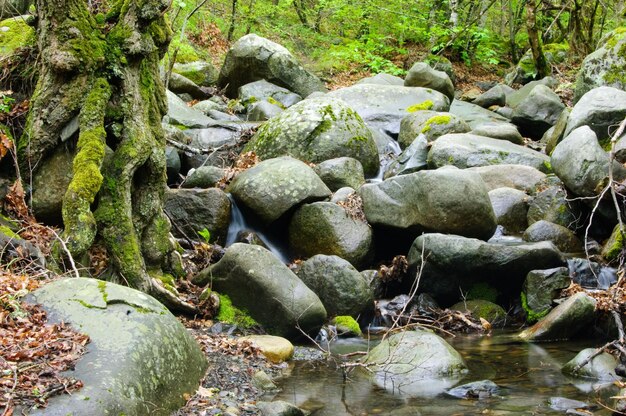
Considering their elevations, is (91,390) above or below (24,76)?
below

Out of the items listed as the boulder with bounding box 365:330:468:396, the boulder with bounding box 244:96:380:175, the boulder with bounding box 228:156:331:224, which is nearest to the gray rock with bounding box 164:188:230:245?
the boulder with bounding box 228:156:331:224

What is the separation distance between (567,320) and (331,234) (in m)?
3.48

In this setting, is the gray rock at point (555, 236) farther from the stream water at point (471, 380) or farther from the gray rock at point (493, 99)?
the gray rock at point (493, 99)

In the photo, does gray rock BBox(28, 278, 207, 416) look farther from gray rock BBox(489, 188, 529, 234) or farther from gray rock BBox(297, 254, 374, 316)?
gray rock BBox(489, 188, 529, 234)

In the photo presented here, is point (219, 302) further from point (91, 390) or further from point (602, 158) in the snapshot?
point (602, 158)

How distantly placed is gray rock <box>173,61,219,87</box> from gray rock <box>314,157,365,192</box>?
8.17 meters

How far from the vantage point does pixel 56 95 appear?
7.25 meters

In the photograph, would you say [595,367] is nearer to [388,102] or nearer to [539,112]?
[539,112]

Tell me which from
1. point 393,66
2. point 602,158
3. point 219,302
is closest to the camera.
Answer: point 219,302

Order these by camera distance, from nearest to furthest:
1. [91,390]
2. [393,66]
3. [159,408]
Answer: [91,390]
[159,408]
[393,66]

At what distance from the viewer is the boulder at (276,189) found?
10.0 meters

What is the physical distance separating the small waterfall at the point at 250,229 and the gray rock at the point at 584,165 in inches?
172

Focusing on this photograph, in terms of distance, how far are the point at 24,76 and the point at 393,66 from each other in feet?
55.2

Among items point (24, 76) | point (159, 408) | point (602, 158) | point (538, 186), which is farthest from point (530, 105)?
point (159, 408)
